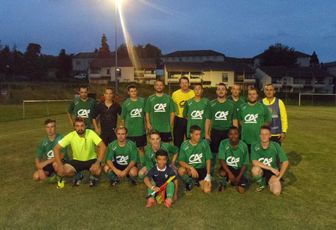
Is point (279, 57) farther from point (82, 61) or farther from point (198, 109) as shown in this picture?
point (198, 109)

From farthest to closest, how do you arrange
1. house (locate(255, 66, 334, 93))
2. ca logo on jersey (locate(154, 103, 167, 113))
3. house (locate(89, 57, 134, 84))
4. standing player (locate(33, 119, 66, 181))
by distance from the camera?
house (locate(89, 57, 134, 84)), house (locate(255, 66, 334, 93)), ca logo on jersey (locate(154, 103, 167, 113)), standing player (locate(33, 119, 66, 181))

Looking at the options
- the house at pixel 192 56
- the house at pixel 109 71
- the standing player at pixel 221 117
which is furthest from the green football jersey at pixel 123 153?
the house at pixel 192 56

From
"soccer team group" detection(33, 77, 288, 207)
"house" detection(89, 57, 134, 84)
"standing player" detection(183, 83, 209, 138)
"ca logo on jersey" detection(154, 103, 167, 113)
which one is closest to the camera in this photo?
"soccer team group" detection(33, 77, 288, 207)

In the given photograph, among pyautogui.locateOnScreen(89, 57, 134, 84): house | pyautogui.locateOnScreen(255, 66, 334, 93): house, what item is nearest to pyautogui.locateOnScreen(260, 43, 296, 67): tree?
pyautogui.locateOnScreen(255, 66, 334, 93): house

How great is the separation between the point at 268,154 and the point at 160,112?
259 cm

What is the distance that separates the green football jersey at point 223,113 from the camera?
8.31 m

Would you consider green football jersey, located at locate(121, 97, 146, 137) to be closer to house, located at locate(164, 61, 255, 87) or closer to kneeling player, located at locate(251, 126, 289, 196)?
kneeling player, located at locate(251, 126, 289, 196)

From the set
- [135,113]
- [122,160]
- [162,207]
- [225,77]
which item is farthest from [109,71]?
[162,207]

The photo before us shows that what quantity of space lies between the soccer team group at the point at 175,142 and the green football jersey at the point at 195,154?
0.8 inches

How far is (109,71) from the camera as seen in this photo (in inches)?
3462

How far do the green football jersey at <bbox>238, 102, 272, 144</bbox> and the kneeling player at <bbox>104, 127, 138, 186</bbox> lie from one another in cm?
240

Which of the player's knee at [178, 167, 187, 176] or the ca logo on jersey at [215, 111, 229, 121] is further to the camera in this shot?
the ca logo on jersey at [215, 111, 229, 121]

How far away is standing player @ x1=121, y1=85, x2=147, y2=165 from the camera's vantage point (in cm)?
873

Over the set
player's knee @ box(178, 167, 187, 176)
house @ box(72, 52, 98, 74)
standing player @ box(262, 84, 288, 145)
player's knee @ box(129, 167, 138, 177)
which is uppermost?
house @ box(72, 52, 98, 74)
